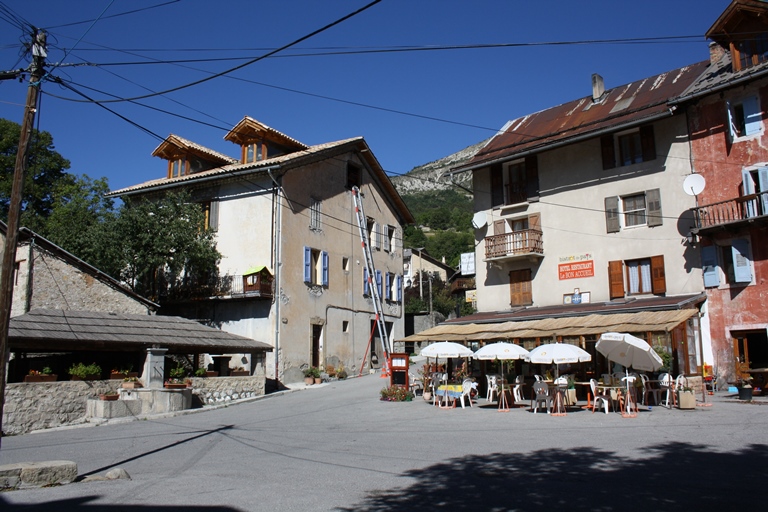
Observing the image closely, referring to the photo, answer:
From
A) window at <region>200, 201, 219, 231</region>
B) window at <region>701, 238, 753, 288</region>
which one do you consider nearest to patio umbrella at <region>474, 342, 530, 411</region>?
window at <region>701, 238, 753, 288</region>

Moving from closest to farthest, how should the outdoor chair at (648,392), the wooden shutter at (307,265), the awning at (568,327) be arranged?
the outdoor chair at (648,392) → the awning at (568,327) → the wooden shutter at (307,265)

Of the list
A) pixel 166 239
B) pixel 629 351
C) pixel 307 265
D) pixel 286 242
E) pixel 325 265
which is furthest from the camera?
pixel 325 265

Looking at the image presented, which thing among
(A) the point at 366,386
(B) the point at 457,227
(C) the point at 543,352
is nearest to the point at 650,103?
(C) the point at 543,352

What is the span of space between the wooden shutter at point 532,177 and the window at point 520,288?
Answer: 3.22 m

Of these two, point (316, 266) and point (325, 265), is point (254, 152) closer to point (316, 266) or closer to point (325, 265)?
point (316, 266)

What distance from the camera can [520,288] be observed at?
90.8ft

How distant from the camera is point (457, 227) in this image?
103 metres

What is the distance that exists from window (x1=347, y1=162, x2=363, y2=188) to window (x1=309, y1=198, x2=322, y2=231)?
10.2 ft

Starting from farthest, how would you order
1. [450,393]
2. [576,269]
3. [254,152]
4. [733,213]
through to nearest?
1. [254,152]
2. [576,269]
3. [733,213]
4. [450,393]

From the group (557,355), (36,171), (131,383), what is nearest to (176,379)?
(131,383)

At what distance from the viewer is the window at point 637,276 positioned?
76.8 ft

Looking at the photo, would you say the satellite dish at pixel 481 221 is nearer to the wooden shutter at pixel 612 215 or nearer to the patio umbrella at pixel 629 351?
the wooden shutter at pixel 612 215

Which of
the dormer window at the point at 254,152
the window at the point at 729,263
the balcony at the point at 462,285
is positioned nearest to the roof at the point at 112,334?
the dormer window at the point at 254,152

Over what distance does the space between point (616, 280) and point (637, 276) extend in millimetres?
762
